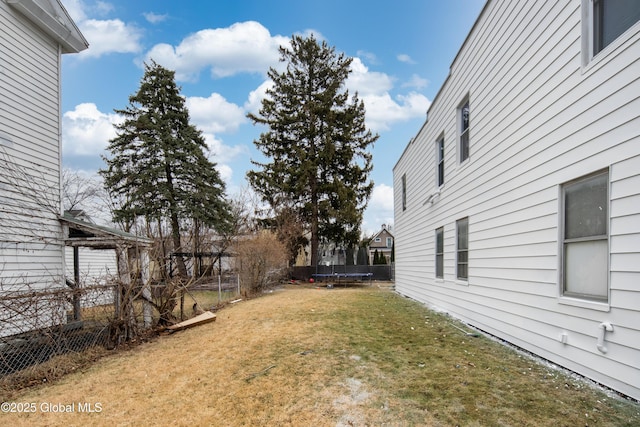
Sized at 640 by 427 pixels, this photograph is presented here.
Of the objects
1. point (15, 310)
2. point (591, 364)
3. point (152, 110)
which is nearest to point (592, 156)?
point (591, 364)

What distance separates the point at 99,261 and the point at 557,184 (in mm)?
15788

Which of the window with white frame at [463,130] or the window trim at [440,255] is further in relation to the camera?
the window trim at [440,255]

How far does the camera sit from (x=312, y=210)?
71.5 feet

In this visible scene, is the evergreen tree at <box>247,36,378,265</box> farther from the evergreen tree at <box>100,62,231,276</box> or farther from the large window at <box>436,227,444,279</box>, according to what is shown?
the large window at <box>436,227,444,279</box>

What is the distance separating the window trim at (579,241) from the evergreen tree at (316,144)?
17.5 metres

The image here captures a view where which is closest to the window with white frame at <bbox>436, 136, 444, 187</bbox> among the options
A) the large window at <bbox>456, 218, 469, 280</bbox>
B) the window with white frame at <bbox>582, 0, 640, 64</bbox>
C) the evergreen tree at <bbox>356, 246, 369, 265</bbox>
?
the large window at <bbox>456, 218, 469, 280</bbox>

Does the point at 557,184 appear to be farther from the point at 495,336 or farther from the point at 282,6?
the point at 282,6

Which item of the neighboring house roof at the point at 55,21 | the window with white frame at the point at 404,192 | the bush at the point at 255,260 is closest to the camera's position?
the neighboring house roof at the point at 55,21

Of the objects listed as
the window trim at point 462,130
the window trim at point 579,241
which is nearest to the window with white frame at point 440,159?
the window trim at point 462,130

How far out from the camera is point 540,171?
160 inches

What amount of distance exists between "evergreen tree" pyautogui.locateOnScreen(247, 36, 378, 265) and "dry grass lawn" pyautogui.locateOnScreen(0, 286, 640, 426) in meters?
16.2

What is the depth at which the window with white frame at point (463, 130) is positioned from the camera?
21.9 feet

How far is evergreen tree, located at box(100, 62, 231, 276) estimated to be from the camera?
1825cm

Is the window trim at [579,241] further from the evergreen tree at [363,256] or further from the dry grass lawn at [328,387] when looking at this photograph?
the evergreen tree at [363,256]
